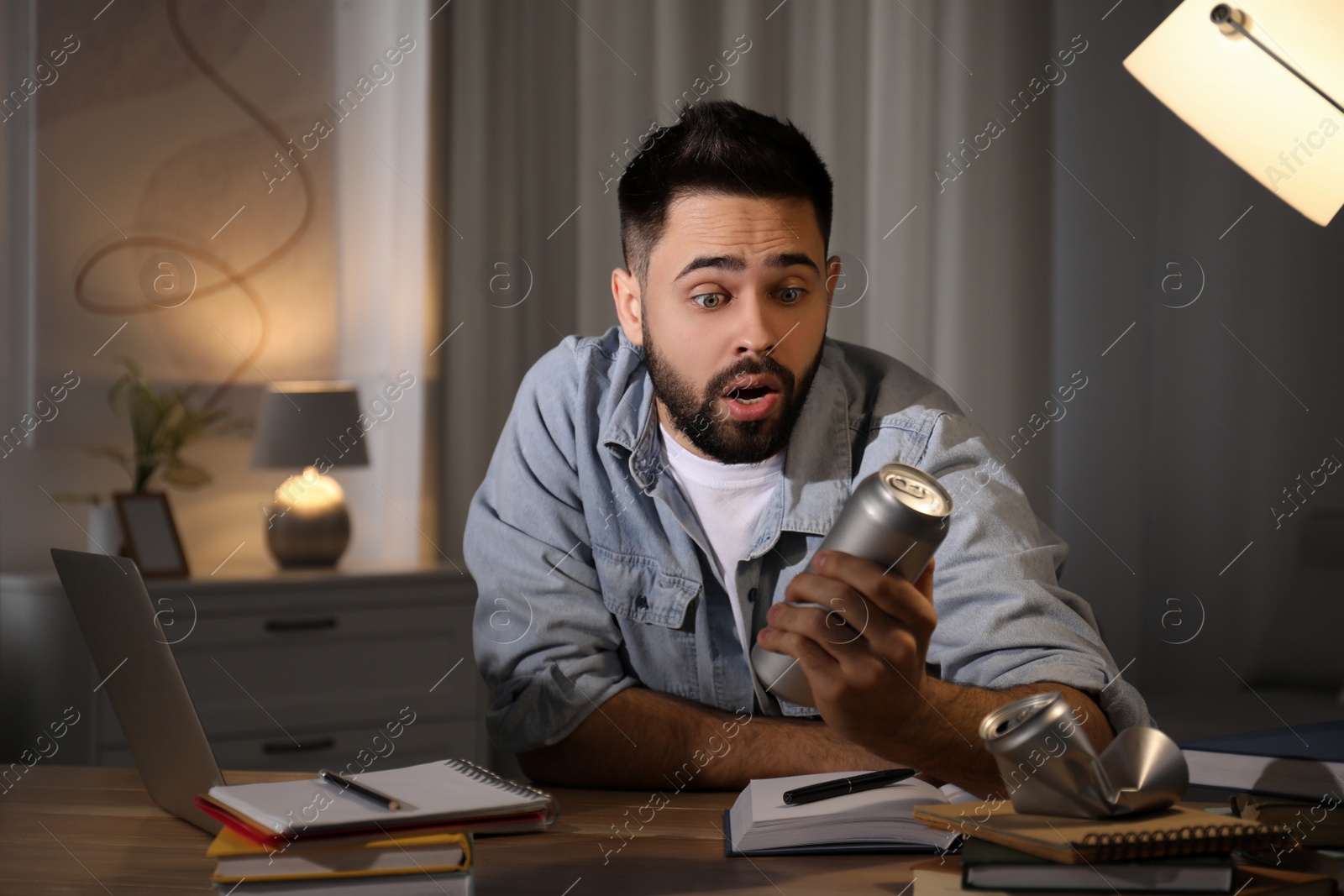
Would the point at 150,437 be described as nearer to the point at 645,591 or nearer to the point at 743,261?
the point at 645,591

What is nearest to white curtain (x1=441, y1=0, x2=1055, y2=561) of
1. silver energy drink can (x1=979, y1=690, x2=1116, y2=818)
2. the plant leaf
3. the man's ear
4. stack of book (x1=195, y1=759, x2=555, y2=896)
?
the plant leaf

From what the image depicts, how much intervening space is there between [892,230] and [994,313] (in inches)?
15.0

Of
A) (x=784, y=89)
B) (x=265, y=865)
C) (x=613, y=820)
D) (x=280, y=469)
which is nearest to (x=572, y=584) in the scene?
(x=613, y=820)

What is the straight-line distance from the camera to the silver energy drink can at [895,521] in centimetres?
87

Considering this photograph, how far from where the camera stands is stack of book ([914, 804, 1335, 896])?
75 centimetres

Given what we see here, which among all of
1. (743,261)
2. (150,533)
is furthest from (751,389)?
(150,533)

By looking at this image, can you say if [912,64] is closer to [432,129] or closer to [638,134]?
[638,134]

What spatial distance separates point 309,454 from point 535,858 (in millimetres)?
1963

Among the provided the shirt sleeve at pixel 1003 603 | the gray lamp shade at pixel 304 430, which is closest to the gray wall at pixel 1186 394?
the shirt sleeve at pixel 1003 603

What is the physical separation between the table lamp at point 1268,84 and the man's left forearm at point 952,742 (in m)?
0.51

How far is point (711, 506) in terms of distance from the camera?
4.91ft

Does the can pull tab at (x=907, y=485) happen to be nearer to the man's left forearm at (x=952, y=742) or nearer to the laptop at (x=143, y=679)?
the man's left forearm at (x=952, y=742)

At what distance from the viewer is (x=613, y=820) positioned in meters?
1.05

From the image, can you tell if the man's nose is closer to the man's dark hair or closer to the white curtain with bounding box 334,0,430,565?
the man's dark hair
